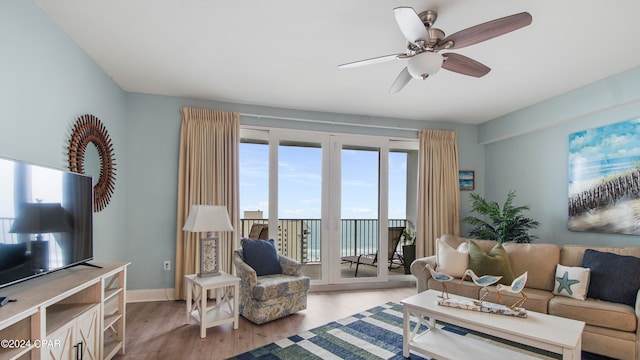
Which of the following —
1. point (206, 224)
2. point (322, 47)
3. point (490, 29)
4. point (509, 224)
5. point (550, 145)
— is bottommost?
point (509, 224)

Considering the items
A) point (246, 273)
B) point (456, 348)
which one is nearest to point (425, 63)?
Result: point (456, 348)

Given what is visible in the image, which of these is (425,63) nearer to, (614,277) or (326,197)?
(614,277)

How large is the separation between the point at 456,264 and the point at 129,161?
4.15 meters

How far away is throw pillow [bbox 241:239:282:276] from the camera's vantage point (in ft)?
11.8

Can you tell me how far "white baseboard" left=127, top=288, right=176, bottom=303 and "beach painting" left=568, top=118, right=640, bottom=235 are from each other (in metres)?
5.03

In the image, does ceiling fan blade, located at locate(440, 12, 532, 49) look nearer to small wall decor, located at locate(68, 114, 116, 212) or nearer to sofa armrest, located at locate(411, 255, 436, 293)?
sofa armrest, located at locate(411, 255, 436, 293)

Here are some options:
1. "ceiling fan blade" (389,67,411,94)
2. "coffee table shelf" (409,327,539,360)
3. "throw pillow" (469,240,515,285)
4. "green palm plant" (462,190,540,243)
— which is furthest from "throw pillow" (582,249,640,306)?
"ceiling fan blade" (389,67,411,94)

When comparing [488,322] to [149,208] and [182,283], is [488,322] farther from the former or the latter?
[149,208]

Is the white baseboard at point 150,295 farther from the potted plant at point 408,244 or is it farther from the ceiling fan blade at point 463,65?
the ceiling fan blade at point 463,65

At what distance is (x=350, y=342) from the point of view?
2.86m

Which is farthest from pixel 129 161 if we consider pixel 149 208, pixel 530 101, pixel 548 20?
pixel 530 101

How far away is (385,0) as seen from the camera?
2102 millimetres

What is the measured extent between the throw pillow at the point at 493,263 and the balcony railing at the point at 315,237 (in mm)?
1614

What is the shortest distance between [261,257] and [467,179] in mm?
3658
